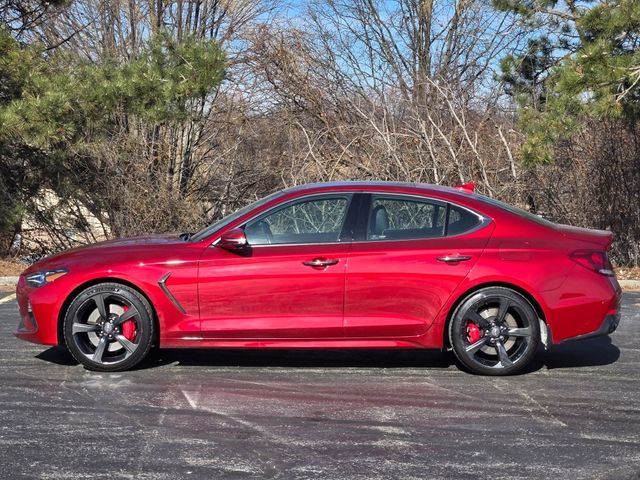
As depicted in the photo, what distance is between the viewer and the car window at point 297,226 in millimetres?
7207

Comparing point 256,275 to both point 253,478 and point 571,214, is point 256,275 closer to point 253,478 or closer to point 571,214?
point 253,478

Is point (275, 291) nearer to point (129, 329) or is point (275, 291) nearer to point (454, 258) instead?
point (129, 329)

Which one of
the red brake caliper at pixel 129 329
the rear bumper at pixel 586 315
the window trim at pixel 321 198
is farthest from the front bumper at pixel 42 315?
the rear bumper at pixel 586 315

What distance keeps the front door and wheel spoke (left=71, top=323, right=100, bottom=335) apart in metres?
0.87

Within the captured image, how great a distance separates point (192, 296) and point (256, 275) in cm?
53

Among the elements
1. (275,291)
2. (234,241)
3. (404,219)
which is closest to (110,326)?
(234,241)

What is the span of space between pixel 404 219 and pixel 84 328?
2.68 meters

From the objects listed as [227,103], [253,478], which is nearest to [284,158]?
[227,103]

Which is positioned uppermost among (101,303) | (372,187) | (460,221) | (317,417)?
(372,187)

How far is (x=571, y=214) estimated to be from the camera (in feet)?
48.8

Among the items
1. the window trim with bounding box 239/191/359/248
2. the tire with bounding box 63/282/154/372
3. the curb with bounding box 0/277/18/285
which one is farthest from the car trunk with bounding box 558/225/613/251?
the curb with bounding box 0/277/18/285

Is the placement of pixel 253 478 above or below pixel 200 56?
below

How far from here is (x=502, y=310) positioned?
704 cm

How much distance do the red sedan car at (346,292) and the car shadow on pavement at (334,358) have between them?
440 millimetres
